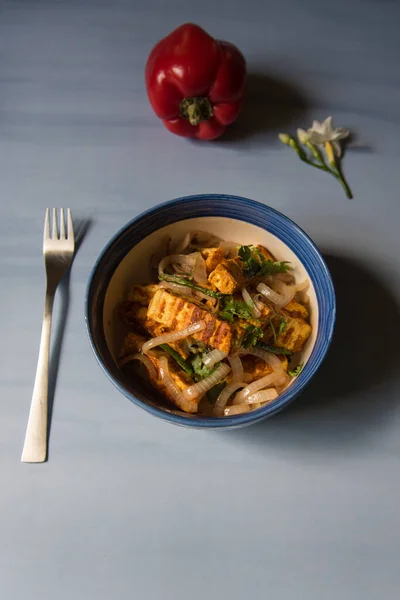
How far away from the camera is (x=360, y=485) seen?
160 centimetres

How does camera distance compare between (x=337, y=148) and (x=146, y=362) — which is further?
(x=337, y=148)

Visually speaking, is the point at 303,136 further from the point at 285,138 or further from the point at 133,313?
the point at 133,313

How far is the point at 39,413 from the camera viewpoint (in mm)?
1648

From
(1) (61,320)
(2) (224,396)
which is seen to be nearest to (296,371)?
(2) (224,396)

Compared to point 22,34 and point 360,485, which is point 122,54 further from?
point 360,485

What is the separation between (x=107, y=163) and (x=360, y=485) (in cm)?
120

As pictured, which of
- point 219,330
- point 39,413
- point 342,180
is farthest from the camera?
point 342,180

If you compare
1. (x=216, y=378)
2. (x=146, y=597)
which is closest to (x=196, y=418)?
(x=216, y=378)

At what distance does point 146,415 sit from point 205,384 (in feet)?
0.84

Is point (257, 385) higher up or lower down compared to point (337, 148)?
lower down

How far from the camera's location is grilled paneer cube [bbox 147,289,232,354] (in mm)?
1441

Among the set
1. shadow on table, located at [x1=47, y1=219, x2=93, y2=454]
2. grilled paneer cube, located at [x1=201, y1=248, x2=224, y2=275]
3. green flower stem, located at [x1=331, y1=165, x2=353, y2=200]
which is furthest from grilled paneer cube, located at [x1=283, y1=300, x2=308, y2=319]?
shadow on table, located at [x1=47, y1=219, x2=93, y2=454]

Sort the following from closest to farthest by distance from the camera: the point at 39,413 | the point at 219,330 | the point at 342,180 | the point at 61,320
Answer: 1. the point at 219,330
2. the point at 39,413
3. the point at 61,320
4. the point at 342,180

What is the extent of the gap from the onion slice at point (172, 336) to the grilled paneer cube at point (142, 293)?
0.39 feet
